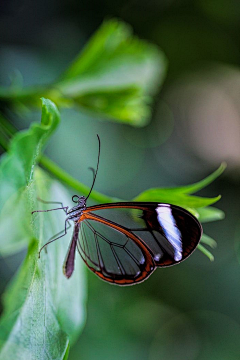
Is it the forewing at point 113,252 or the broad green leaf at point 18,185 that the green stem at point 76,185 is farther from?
the broad green leaf at point 18,185

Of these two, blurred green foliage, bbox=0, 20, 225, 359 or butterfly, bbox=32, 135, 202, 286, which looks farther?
butterfly, bbox=32, 135, 202, 286

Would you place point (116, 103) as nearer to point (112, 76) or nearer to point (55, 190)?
point (112, 76)

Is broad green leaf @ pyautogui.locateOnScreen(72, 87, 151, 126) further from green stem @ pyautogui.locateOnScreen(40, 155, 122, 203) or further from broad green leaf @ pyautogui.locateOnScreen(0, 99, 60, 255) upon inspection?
broad green leaf @ pyautogui.locateOnScreen(0, 99, 60, 255)

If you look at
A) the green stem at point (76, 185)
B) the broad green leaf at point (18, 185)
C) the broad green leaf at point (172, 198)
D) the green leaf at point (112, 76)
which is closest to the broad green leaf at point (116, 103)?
the green leaf at point (112, 76)

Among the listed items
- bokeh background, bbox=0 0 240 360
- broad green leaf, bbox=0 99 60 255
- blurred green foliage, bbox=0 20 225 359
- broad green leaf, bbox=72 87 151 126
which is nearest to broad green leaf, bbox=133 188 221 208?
blurred green foliage, bbox=0 20 225 359

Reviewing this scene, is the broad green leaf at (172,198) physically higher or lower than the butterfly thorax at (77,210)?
lower

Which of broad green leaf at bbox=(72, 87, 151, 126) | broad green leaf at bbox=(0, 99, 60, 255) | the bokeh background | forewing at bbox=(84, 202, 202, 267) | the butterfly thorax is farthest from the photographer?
the bokeh background
